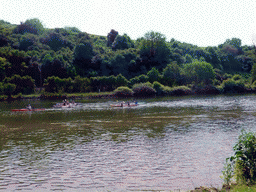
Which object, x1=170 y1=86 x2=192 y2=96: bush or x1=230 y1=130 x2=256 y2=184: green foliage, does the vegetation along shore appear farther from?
x1=230 y1=130 x2=256 y2=184: green foliage

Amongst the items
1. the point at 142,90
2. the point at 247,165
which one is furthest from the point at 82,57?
the point at 247,165

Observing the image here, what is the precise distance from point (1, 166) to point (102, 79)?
4829 inches

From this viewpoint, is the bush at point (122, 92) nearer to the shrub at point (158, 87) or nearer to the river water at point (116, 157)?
the shrub at point (158, 87)

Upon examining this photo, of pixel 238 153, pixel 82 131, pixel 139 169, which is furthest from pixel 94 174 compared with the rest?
pixel 82 131

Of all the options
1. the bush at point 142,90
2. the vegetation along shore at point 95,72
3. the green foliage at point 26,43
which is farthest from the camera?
the green foliage at point 26,43

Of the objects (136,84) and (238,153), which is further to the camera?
(136,84)

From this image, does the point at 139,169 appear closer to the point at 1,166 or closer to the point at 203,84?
the point at 1,166

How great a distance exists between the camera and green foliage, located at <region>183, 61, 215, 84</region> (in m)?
147

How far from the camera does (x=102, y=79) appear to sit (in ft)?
480

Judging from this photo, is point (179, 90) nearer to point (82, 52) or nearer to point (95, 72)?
point (95, 72)

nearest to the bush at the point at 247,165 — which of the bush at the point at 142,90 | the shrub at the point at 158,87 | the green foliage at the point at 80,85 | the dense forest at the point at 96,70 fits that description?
the dense forest at the point at 96,70

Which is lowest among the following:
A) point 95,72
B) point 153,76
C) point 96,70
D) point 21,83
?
point 21,83

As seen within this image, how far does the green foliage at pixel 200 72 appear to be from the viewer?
147m

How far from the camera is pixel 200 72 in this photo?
14775cm
